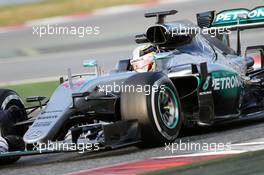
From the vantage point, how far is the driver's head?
7.91 m

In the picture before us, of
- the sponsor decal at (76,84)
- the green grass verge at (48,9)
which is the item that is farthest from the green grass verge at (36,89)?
the green grass verge at (48,9)

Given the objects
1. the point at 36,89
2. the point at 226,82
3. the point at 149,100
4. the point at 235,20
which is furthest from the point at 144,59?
the point at 36,89

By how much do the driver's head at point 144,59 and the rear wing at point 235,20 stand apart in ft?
4.47

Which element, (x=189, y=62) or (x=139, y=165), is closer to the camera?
(x=139, y=165)

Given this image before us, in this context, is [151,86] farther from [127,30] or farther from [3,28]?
[3,28]

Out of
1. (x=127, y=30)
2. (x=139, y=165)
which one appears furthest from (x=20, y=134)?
(x=127, y=30)

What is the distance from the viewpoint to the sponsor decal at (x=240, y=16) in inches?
366

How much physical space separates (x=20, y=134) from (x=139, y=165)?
214 cm

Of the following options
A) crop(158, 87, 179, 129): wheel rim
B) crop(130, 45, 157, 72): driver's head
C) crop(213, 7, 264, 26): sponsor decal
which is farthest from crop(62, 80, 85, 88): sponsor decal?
crop(213, 7, 264, 26): sponsor decal

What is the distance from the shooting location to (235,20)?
31.1ft

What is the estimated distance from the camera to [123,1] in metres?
22.6

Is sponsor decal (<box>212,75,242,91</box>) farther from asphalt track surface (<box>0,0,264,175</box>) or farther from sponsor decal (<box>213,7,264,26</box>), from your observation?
sponsor decal (<box>213,7,264,26</box>)

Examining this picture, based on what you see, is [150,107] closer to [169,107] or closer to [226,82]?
[169,107]

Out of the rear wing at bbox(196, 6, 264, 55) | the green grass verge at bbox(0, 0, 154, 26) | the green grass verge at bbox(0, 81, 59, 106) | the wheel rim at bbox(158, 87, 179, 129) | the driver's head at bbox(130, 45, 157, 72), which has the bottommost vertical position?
the green grass verge at bbox(0, 81, 59, 106)
